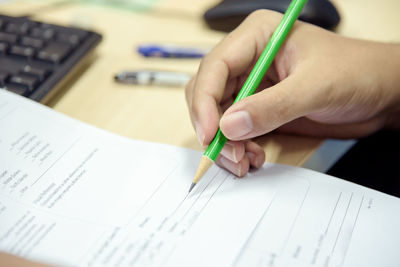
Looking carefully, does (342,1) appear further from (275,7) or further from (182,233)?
(182,233)

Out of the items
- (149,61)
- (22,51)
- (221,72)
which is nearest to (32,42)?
(22,51)

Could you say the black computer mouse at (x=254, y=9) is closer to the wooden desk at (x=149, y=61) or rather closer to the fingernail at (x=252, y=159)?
the wooden desk at (x=149, y=61)

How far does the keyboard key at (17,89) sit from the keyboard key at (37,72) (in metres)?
0.03

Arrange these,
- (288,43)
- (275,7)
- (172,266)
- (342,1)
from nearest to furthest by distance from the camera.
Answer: (172,266) → (288,43) → (275,7) → (342,1)

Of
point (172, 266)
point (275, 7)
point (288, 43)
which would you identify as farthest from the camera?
point (275, 7)

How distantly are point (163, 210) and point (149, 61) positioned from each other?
0.30 meters

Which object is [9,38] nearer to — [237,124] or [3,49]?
[3,49]

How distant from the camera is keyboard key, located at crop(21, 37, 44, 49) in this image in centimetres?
57

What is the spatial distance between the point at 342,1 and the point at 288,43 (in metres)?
0.34

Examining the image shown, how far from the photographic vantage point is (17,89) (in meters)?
0.49

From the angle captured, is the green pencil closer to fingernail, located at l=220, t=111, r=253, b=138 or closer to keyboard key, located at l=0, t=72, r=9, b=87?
fingernail, located at l=220, t=111, r=253, b=138

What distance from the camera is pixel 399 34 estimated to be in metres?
0.64

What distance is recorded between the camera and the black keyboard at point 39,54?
0.51 metres

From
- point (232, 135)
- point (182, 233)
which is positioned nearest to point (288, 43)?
point (232, 135)
